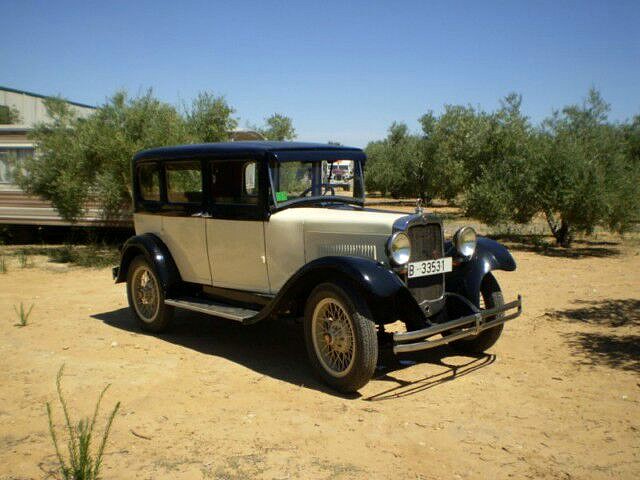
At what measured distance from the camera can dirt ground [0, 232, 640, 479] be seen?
3.30m

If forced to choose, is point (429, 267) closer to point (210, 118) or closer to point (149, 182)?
point (149, 182)

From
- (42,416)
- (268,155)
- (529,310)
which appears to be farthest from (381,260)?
(529,310)

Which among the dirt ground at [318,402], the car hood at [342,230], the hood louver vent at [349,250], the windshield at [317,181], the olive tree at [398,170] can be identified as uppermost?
the olive tree at [398,170]

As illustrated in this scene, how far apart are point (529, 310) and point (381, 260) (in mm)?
3203

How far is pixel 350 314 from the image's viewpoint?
13.6ft

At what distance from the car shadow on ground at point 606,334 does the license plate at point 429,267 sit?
150 centimetres

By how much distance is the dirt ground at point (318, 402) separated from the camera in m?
3.30

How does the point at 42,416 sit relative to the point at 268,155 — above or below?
below

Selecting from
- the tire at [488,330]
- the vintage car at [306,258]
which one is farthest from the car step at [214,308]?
the tire at [488,330]

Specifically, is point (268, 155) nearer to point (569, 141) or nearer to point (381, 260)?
point (381, 260)

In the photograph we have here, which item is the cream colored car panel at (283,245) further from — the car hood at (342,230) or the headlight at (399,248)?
the headlight at (399,248)

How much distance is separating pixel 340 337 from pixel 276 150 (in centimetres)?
179

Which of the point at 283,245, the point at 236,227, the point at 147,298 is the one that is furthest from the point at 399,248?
the point at 147,298

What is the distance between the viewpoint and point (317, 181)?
5484 millimetres
